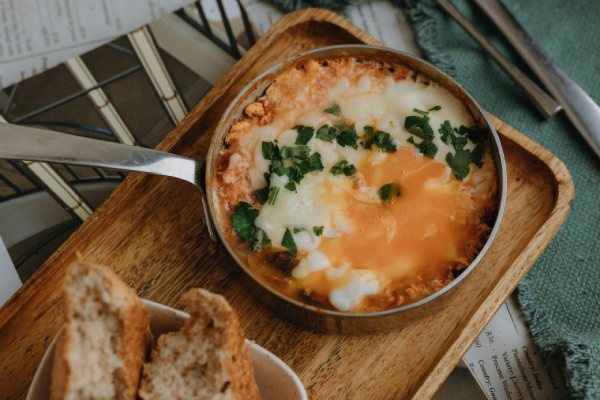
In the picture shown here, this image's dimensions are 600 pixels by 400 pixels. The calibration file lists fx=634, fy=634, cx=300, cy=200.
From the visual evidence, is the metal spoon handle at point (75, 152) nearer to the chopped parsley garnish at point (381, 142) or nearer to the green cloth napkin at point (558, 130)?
the chopped parsley garnish at point (381, 142)

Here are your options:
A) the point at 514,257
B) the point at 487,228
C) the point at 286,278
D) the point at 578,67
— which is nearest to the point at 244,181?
the point at 286,278

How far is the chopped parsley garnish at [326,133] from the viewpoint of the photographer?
5.91ft

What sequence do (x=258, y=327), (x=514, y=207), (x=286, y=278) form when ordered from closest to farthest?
(x=286, y=278)
(x=258, y=327)
(x=514, y=207)

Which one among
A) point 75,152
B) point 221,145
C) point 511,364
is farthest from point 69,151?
point 511,364

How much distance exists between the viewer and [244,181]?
1776mm

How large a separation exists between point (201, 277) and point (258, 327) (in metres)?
0.22

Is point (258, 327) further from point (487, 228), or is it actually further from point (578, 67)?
point (578, 67)

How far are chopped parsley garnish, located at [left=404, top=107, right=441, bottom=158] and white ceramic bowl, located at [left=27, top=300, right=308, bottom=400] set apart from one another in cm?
71

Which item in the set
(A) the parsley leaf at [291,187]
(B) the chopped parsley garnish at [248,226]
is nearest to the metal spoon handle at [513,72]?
(A) the parsley leaf at [291,187]

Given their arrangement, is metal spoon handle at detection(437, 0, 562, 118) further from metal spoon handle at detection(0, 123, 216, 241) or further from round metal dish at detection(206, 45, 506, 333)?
metal spoon handle at detection(0, 123, 216, 241)

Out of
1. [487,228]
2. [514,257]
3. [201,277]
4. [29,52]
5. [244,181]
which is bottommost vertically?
[514,257]

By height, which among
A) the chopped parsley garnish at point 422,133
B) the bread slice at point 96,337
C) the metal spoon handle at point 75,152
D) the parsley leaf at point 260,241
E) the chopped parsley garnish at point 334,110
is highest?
the metal spoon handle at point 75,152

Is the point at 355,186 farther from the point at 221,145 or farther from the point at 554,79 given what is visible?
the point at 554,79

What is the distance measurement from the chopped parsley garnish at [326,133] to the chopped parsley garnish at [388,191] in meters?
0.21
